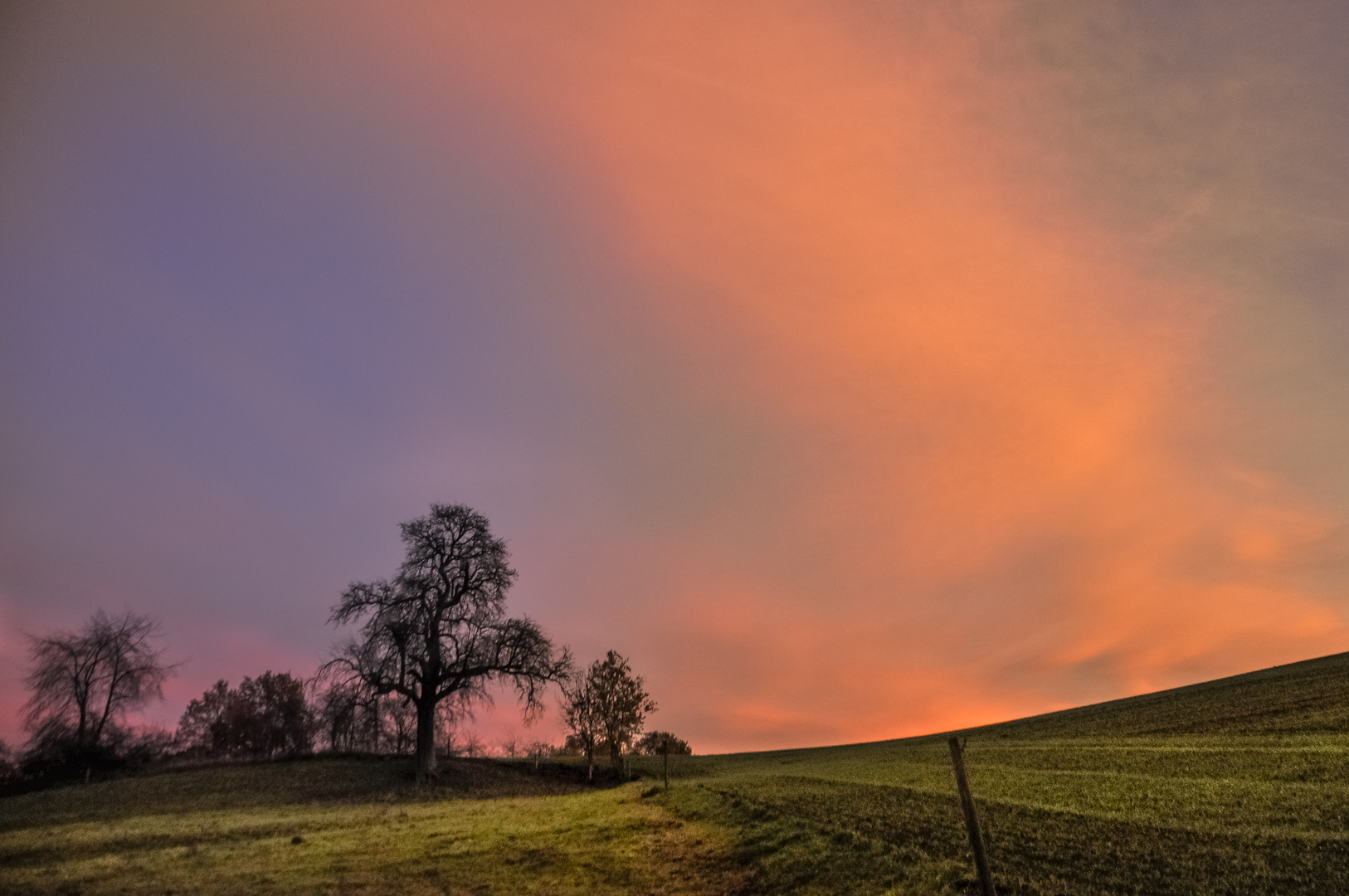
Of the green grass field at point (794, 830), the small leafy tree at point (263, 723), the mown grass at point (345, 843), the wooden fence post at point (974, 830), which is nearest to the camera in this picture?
the wooden fence post at point (974, 830)

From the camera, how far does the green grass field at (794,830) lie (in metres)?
14.0

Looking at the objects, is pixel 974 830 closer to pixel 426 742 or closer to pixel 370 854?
pixel 370 854

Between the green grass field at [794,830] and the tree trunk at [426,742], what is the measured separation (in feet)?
11.9

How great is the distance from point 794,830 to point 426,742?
30823mm

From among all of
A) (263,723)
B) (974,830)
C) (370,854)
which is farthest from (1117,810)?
(263,723)

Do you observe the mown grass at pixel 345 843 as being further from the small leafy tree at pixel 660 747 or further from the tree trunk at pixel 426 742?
the small leafy tree at pixel 660 747

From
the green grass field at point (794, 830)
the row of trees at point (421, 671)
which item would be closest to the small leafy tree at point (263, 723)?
the row of trees at point (421, 671)

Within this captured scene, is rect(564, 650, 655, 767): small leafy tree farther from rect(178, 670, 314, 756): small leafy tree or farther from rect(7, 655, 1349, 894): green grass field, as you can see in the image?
rect(178, 670, 314, 756): small leafy tree

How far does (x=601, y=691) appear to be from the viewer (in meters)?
57.0

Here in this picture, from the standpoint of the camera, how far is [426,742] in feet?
139

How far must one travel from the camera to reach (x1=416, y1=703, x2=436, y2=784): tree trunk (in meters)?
41.8

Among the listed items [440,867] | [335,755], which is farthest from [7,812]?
[440,867]

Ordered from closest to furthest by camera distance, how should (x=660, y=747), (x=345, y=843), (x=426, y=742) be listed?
(x=345, y=843)
(x=426, y=742)
(x=660, y=747)

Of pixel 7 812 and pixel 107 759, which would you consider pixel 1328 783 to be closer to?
pixel 7 812
